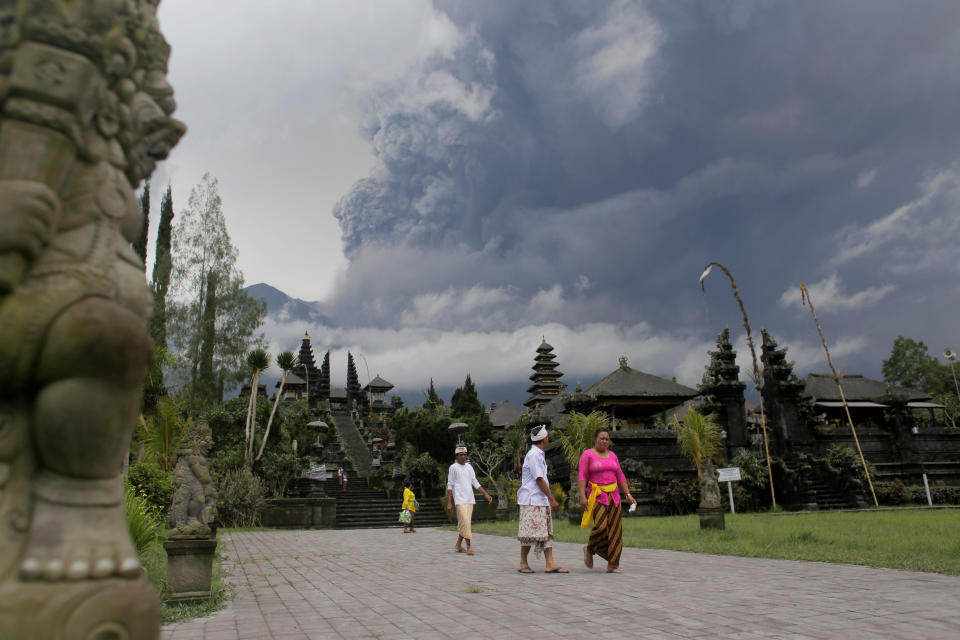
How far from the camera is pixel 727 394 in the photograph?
2258 cm

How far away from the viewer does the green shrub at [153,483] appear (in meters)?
12.5

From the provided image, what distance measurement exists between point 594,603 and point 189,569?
3378 millimetres

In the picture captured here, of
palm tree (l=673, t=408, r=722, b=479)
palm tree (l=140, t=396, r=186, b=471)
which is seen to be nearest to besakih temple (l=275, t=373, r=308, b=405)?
palm tree (l=140, t=396, r=186, b=471)

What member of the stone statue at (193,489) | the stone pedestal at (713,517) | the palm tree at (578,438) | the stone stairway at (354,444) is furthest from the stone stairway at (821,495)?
the stone stairway at (354,444)

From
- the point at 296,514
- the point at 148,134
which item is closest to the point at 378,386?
the point at 296,514

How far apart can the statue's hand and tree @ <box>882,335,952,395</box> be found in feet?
168

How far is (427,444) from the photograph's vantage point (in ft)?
94.1

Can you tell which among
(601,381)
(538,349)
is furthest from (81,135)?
(538,349)

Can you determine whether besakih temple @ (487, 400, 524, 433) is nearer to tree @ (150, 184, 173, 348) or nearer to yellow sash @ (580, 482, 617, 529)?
tree @ (150, 184, 173, 348)

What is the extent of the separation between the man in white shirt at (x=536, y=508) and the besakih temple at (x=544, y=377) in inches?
1771

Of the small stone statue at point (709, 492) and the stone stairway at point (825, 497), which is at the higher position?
the small stone statue at point (709, 492)

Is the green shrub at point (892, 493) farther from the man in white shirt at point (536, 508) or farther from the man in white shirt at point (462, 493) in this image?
the man in white shirt at point (536, 508)

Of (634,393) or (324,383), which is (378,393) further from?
(634,393)

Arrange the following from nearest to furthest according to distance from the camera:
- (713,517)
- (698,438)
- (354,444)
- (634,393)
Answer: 1. (713,517)
2. (698,438)
3. (634,393)
4. (354,444)
